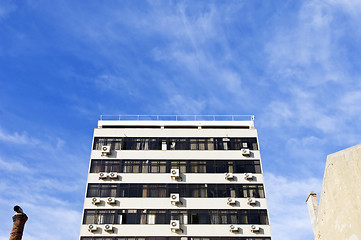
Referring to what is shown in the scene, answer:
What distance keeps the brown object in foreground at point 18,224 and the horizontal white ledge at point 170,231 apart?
845cm

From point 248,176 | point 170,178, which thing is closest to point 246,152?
point 248,176

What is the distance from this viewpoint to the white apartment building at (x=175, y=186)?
35344mm

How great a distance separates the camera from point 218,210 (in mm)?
36375

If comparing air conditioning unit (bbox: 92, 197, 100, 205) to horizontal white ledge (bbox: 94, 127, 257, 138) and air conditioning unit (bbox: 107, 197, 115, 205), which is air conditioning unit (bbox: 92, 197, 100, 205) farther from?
horizontal white ledge (bbox: 94, 127, 257, 138)

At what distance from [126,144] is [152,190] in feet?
22.3

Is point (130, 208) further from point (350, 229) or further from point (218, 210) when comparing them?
point (350, 229)

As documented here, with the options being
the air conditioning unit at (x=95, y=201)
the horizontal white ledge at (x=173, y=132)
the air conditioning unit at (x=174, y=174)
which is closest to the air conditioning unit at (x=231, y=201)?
the air conditioning unit at (x=174, y=174)

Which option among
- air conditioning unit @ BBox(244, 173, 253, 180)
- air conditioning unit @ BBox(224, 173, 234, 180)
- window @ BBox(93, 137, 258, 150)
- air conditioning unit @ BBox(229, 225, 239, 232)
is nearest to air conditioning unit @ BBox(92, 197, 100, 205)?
window @ BBox(93, 137, 258, 150)

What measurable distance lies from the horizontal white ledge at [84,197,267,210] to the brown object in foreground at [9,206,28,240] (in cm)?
910

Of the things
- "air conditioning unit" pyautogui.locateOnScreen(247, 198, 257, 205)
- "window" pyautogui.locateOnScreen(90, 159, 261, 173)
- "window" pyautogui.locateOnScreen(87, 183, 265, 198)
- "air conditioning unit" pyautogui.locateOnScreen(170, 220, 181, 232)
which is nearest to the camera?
"air conditioning unit" pyautogui.locateOnScreen(170, 220, 181, 232)

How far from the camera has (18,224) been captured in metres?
27.4

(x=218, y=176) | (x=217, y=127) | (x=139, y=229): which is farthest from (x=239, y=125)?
(x=139, y=229)

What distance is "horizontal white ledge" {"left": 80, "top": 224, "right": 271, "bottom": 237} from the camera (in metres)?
35.1

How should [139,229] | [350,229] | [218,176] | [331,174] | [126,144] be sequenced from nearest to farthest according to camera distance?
1. [350,229]
2. [331,174]
3. [139,229]
4. [218,176]
5. [126,144]
